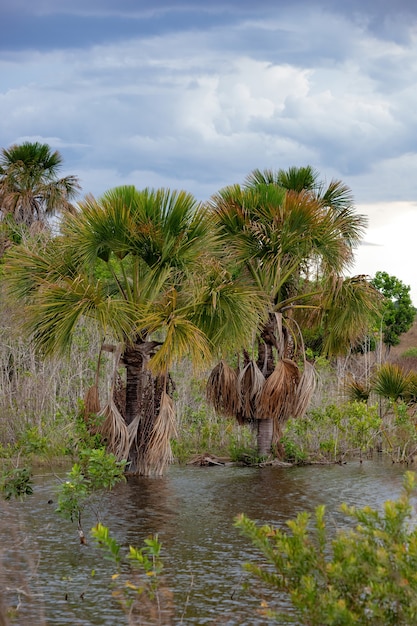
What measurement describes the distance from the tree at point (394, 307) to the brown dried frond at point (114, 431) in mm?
25333

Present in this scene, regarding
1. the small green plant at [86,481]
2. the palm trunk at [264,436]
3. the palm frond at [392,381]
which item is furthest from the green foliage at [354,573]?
the palm frond at [392,381]

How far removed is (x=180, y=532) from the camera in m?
12.7

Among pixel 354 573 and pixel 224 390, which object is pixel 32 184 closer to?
pixel 224 390

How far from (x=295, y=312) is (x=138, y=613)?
14965mm

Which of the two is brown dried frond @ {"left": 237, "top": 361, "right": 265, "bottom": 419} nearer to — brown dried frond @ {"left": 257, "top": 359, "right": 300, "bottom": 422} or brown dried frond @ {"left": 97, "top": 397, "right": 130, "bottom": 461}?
brown dried frond @ {"left": 257, "top": 359, "right": 300, "bottom": 422}

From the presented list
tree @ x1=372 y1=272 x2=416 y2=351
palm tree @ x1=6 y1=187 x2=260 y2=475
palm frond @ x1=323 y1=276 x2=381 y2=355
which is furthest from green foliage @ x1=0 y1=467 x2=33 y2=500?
A: tree @ x1=372 y1=272 x2=416 y2=351

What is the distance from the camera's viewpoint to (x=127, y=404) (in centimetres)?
1864

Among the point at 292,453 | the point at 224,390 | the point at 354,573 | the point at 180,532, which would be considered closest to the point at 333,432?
the point at 292,453

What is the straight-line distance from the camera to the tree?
41.7m

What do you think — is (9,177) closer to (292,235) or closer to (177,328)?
(292,235)

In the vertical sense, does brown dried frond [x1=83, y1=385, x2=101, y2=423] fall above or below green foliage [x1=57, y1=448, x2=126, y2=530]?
above

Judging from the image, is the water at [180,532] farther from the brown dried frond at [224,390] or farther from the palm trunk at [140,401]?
the brown dried frond at [224,390]

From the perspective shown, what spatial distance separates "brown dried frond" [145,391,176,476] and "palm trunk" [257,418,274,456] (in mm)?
4247

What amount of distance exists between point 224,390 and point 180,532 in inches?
324
